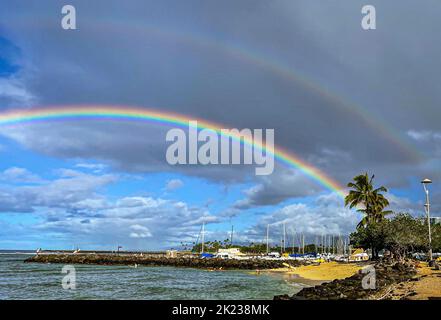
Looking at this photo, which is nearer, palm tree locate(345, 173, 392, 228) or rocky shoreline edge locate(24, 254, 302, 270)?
palm tree locate(345, 173, 392, 228)

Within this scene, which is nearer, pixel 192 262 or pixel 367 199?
pixel 367 199

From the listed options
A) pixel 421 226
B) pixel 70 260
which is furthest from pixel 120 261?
pixel 421 226

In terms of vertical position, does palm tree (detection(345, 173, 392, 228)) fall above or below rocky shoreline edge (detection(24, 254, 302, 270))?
above

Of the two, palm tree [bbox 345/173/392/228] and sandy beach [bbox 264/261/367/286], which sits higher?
palm tree [bbox 345/173/392/228]

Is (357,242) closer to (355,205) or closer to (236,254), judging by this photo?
(355,205)

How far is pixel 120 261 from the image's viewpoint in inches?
4796

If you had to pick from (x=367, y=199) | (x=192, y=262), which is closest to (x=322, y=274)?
(x=367, y=199)

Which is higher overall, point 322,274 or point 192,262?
point 322,274

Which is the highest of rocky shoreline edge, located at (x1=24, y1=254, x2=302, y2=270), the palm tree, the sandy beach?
the palm tree

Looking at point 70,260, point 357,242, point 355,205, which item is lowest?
point 70,260

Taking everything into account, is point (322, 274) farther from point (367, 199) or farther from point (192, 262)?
point (192, 262)
